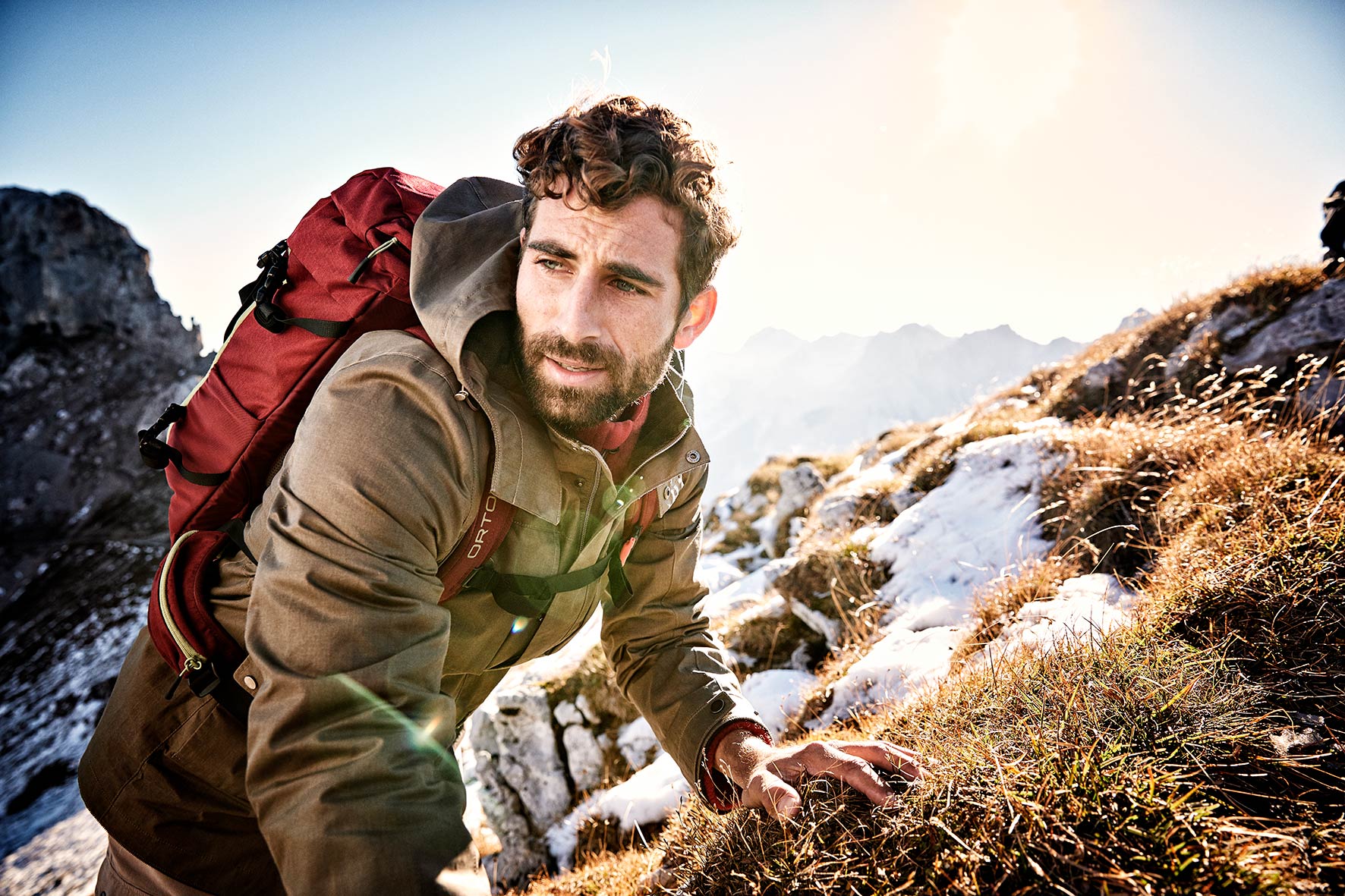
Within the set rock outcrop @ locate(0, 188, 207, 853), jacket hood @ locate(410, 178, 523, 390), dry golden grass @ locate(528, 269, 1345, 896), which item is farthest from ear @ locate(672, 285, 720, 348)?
rock outcrop @ locate(0, 188, 207, 853)

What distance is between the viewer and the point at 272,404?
192 cm

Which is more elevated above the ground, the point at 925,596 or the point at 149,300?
the point at 149,300

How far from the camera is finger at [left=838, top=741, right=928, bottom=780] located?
1.67 metres

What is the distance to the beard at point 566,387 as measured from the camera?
1978mm

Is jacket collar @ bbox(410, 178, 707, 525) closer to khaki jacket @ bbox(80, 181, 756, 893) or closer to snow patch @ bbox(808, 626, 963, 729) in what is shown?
khaki jacket @ bbox(80, 181, 756, 893)

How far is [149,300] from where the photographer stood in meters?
30.9

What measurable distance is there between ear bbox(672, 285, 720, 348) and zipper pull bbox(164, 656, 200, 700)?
220 centimetres

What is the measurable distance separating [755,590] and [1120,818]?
6580mm

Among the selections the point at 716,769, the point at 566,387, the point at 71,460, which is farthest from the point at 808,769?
the point at 71,460

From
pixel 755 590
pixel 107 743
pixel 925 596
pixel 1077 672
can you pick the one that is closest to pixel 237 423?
pixel 107 743

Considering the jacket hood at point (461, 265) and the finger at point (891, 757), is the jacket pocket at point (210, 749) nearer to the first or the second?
the jacket hood at point (461, 265)

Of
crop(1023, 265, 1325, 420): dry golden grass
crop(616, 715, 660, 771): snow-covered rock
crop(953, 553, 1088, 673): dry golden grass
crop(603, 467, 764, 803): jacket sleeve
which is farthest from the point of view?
crop(1023, 265, 1325, 420): dry golden grass

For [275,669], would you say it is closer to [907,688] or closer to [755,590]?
[907,688]

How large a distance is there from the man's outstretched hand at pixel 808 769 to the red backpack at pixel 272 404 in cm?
95
